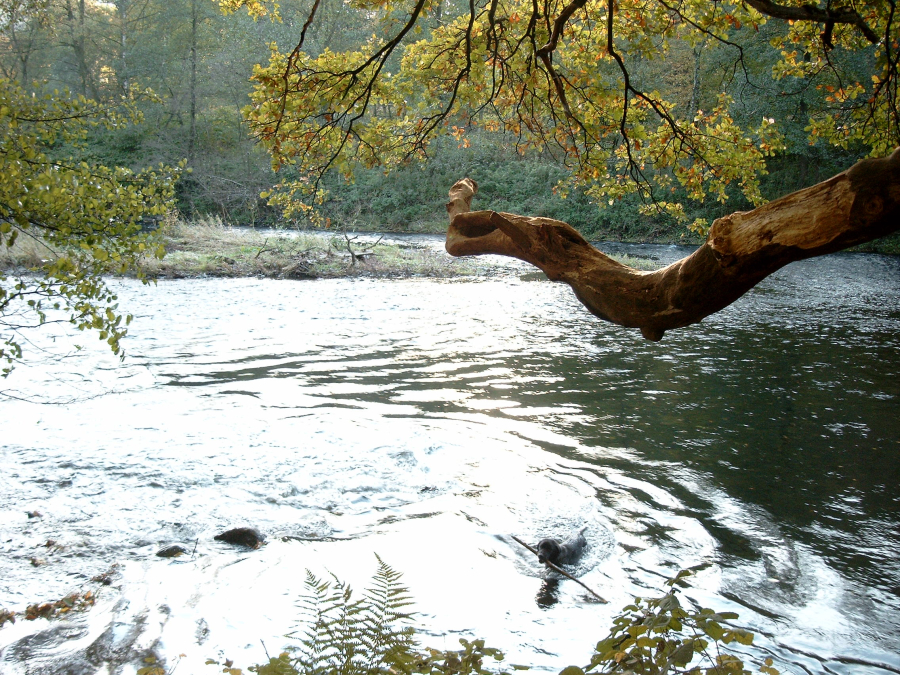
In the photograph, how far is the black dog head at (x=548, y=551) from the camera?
4.75m

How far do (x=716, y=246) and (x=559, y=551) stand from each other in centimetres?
272

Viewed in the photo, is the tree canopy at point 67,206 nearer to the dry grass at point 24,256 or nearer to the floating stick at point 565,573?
the floating stick at point 565,573

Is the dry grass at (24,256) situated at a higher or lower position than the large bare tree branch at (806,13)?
lower

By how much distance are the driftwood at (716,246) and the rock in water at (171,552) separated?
279cm

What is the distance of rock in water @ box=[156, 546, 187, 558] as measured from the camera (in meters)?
4.75

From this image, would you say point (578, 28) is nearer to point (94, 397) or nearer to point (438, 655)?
point (438, 655)

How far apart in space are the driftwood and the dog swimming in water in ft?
6.26

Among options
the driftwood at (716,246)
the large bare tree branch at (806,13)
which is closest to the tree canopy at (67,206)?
the driftwood at (716,246)

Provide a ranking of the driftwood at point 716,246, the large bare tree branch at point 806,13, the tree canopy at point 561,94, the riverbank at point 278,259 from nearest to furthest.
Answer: the driftwood at point 716,246 < the large bare tree branch at point 806,13 < the tree canopy at point 561,94 < the riverbank at point 278,259

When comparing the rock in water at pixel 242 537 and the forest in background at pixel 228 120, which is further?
the forest in background at pixel 228 120

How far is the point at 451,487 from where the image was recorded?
236 inches

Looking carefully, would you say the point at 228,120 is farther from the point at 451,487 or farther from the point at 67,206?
the point at 67,206

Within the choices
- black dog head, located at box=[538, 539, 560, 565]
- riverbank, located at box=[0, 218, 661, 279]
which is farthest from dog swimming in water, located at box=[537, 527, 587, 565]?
riverbank, located at box=[0, 218, 661, 279]

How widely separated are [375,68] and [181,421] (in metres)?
4.22
